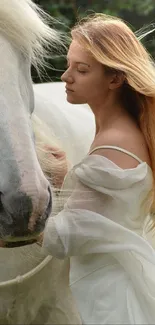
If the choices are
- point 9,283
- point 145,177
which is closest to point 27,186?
point 145,177

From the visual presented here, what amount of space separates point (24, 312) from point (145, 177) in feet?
1.57

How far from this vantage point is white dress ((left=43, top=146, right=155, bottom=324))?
126 cm

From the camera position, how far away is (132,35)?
4.71 ft

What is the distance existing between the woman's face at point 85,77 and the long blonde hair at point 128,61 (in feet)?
0.05

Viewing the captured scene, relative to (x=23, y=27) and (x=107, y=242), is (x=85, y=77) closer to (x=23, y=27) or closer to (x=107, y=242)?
(x=23, y=27)

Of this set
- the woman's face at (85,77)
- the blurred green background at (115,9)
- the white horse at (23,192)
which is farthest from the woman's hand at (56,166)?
the blurred green background at (115,9)

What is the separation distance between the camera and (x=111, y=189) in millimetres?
1271

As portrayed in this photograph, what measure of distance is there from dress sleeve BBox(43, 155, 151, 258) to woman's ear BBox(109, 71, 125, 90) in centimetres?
18

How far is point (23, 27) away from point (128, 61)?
274 millimetres

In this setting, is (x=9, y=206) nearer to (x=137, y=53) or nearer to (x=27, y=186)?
(x=27, y=186)

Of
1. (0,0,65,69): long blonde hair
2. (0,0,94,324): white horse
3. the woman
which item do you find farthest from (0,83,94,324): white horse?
(0,0,65,69): long blonde hair

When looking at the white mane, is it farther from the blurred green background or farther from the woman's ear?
the blurred green background

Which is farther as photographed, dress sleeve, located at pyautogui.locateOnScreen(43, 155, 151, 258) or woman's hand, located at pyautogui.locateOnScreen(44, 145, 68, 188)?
woman's hand, located at pyautogui.locateOnScreen(44, 145, 68, 188)

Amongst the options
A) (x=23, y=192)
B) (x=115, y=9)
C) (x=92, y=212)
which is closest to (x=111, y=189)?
(x=92, y=212)
